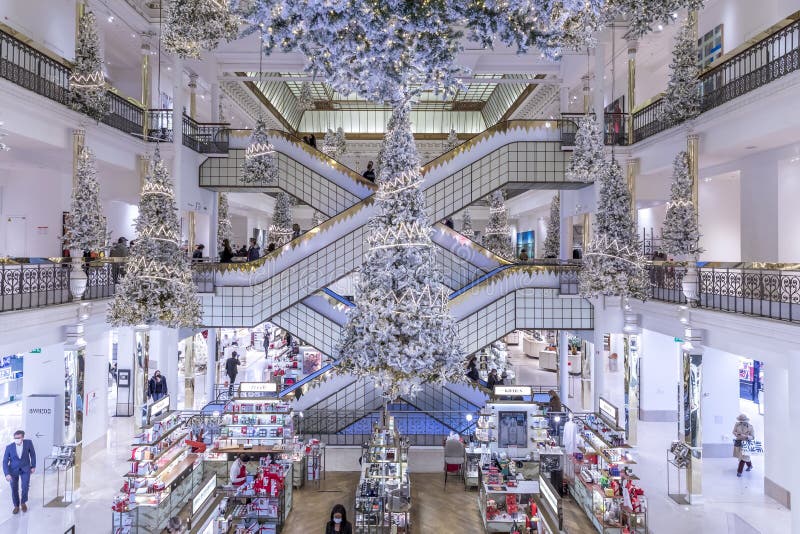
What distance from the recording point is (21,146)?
10.5m

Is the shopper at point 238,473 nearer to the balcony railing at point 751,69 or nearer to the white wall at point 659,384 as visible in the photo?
the balcony railing at point 751,69

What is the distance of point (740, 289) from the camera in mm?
9789

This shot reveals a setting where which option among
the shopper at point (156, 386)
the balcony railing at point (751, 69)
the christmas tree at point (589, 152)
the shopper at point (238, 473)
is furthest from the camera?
the shopper at point (156, 386)

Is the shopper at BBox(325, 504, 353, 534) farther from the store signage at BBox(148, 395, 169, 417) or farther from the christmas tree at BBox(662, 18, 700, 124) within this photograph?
the christmas tree at BBox(662, 18, 700, 124)

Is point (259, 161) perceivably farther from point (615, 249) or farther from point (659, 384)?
point (659, 384)

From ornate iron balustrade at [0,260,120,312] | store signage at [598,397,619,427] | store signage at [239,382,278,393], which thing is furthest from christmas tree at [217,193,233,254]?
store signage at [598,397,619,427]

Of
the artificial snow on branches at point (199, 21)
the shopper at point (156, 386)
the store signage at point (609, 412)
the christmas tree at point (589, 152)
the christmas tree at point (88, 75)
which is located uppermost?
the christmas tree at point (88, 75)

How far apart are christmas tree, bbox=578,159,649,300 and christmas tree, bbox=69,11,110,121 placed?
31.8 ft

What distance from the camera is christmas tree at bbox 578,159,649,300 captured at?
10.1m

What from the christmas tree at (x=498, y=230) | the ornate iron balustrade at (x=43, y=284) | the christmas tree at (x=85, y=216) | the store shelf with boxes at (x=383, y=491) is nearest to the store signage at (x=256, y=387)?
the store shelf with boxes at (x=383, y=491)

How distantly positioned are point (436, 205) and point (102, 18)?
9377 millimetres

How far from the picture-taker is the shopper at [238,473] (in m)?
→ 9.70

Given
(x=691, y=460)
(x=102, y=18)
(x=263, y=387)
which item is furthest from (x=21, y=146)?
(x=691, y=460)

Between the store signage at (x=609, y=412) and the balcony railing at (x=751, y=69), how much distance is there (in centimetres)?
588
